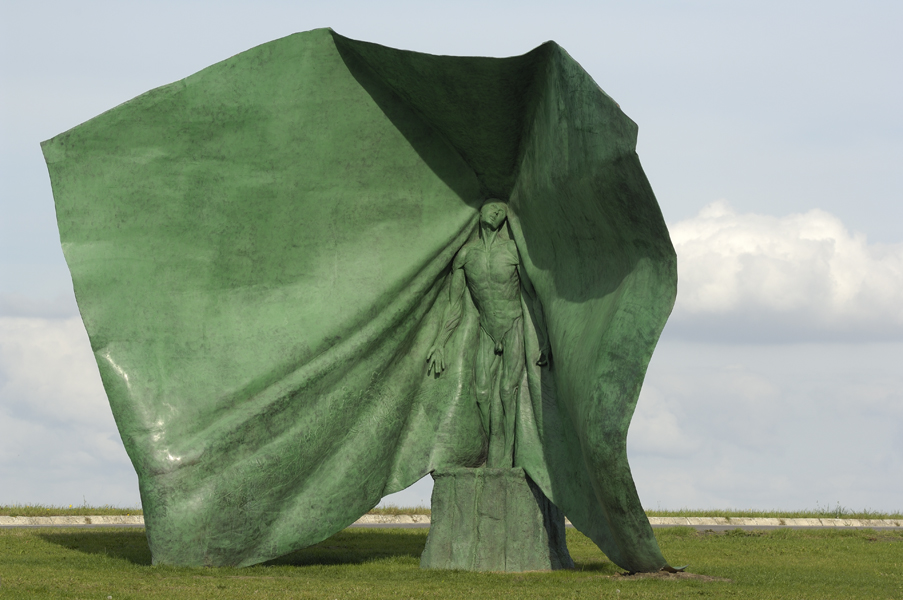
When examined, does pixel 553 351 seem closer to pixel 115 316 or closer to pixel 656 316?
pixel 656 316

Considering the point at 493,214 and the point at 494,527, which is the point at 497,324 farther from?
the point at 494,527

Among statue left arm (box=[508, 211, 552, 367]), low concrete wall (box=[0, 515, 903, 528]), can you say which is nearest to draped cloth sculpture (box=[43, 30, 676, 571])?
statue left arm (box=[508, 211, 552, 367])

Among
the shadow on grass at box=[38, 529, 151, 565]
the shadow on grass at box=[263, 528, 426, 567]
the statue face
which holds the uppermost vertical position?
the statue face

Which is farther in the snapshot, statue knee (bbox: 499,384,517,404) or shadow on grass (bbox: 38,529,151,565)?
shadow on grass (bbox: 38,529,151,565)

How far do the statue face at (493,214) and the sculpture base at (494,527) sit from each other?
294 cm

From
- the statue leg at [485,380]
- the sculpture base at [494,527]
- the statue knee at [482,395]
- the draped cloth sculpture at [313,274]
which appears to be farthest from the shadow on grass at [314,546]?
the statue knee at [482,395]

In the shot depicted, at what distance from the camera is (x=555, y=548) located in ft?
36.8

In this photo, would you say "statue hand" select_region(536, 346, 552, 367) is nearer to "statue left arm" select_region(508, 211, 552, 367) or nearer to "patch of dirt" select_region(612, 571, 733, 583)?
"statue left arm" select_region(508, 211, 552, 367)

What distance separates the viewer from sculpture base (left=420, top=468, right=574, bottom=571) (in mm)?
10961

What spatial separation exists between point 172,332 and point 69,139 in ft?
7.92

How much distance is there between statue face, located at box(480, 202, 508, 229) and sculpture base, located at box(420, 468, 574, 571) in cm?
294

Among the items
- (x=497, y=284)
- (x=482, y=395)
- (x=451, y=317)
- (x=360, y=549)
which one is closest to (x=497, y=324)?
(x=497, y=284)

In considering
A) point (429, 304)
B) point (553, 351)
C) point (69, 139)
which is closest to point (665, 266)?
point (553, 351)

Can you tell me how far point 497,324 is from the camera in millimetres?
11734
